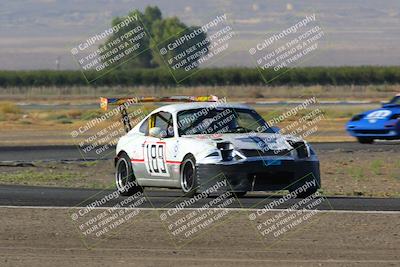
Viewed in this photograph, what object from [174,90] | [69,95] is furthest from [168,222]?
[69,95]

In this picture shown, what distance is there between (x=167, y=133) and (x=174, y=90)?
75.2 meters

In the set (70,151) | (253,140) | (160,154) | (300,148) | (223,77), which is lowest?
(223,77)

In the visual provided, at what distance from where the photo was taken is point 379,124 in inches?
1139

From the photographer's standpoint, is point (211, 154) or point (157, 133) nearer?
point (211, 154)

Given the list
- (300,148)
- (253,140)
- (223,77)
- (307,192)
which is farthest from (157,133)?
(223,77)

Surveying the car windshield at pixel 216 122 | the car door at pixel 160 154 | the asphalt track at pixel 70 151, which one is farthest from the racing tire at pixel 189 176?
the asphalt track at pixel 70 151

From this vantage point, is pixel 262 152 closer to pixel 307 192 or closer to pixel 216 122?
pixel 307 192

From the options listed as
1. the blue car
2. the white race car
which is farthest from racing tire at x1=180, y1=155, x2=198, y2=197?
the blue car

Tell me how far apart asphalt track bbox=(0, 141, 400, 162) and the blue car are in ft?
1.25

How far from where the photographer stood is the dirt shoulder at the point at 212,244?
11.1m

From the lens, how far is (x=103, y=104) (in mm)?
19562

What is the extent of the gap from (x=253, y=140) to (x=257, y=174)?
1.82 feet

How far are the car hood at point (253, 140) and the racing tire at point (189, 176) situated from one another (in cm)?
37

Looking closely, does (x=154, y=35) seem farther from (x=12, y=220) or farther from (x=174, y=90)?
(x=12, y=220)
